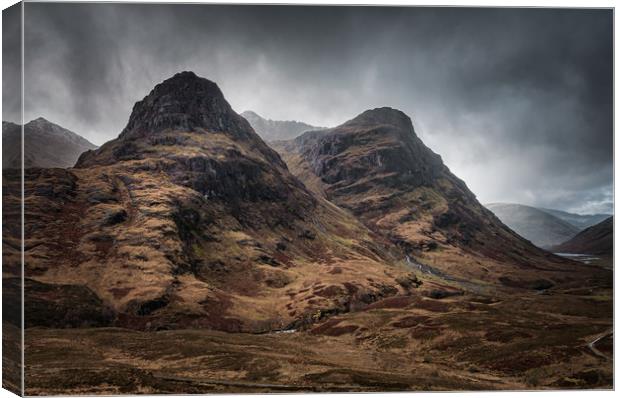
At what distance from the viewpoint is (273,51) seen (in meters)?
45.1

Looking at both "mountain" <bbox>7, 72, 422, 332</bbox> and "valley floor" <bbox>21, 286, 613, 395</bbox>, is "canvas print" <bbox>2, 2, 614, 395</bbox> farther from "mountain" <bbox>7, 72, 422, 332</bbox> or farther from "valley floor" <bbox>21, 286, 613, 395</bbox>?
"mountain" <bbox>7, 72, 422, 332</bbox>

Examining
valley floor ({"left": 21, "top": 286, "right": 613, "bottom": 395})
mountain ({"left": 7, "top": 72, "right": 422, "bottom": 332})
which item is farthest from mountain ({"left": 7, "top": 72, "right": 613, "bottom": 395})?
mountain ({"left": 7, "top": 72, "right": 422, "bottom": 332})

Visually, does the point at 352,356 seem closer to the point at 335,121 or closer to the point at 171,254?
the point at 335,121

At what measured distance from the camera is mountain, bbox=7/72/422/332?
333 feet

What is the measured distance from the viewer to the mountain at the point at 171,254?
101 meters

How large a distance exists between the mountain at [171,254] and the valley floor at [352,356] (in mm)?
12885

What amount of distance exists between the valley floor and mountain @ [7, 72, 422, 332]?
42.3 ft

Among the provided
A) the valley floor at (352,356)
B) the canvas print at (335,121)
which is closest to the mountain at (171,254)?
the canvas print at (335,121)

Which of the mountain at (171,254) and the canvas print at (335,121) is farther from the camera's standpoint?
the mountain at (171,254)

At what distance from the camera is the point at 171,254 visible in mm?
133000

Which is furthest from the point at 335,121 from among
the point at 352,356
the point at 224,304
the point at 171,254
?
the point at 171,254

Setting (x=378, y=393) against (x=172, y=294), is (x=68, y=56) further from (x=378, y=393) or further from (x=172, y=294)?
(x=172, y=294)

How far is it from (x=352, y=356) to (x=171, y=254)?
83.6 m

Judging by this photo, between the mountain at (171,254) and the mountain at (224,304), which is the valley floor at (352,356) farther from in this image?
the mountain at (171,254)
